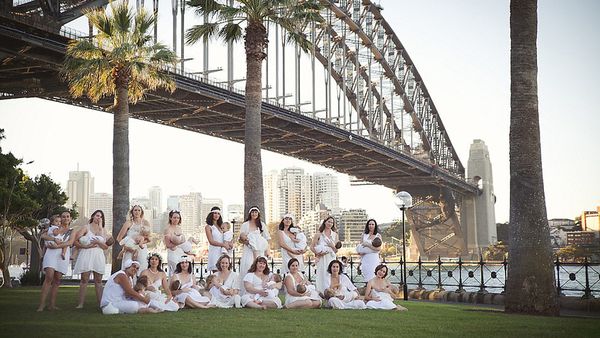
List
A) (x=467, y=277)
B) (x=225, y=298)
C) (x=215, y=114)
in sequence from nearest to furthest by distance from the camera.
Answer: (x=225, y=298)
(x=215, y=114)
(x=467, y=277)

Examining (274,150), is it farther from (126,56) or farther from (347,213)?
(347,213)

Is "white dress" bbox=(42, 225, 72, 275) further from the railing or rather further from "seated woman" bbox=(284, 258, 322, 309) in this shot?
the railing

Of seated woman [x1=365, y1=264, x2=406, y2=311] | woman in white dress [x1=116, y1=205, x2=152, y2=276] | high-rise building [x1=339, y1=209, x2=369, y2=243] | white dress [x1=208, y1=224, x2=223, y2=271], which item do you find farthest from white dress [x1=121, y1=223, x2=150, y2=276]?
high-rise building [x1=339, y1=209, x2=369, y2=243]

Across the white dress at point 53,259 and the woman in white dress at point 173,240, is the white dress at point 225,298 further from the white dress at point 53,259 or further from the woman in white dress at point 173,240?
the white dress at point 53,259

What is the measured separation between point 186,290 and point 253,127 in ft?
21.3

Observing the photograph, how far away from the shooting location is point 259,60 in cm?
1795

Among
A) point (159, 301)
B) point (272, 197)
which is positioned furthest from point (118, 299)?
point (272, 197)

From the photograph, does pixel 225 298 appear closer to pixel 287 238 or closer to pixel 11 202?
pixel 287 238

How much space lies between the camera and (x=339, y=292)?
11.7m

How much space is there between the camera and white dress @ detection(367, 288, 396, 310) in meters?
11.4

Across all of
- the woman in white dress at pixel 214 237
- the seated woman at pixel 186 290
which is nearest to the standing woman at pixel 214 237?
the woman in white dress at pixel 214 237

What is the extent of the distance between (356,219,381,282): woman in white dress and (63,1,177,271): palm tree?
7.72 m

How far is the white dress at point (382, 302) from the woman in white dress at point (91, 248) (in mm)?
4119

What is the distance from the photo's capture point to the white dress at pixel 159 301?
1017cm
